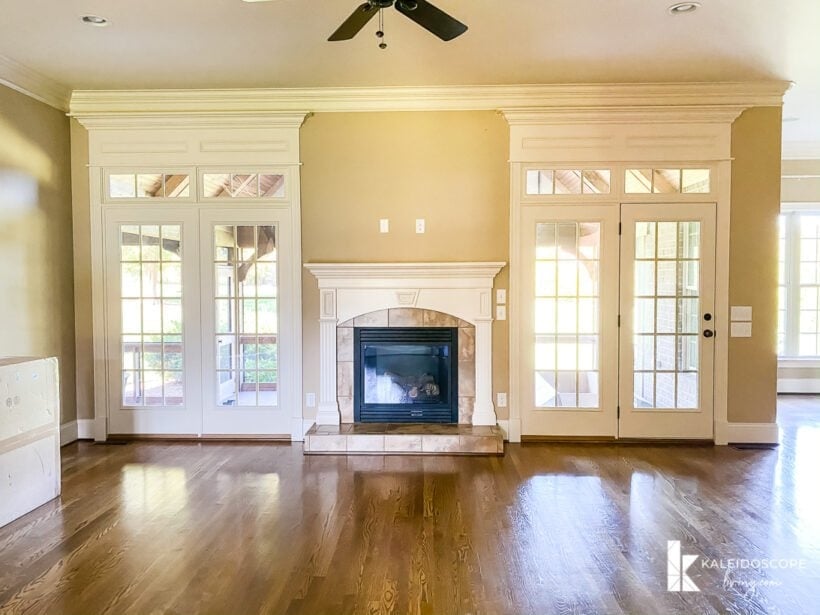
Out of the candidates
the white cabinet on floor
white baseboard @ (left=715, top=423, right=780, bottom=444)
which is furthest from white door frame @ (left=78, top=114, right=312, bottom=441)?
white baseboard @ (left=715, top=423, right=780, bottom=444)

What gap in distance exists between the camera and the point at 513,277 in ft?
13.9

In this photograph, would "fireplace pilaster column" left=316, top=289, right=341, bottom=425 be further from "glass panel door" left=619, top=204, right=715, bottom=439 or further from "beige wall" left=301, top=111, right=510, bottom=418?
"glass panel door" left=619, top=204, right=715, bottom=439

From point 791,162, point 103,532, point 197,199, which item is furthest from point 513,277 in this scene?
point 791,162

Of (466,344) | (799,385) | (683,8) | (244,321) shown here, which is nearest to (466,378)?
(466,344)

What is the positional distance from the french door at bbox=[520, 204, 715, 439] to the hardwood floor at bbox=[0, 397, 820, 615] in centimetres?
37

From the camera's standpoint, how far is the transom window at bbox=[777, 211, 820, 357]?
618 centimetres

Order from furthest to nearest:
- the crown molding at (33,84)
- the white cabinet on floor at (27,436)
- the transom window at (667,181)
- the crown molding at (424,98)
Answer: the transom window at (667,181) < the crown molding at (424,98) < the crown molding at (33,84) < the white cabinet on floor at (27,436)

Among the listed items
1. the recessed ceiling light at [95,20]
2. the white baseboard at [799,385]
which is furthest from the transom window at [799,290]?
the recessed ceiling light at [95,20]

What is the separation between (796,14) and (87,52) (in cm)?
476

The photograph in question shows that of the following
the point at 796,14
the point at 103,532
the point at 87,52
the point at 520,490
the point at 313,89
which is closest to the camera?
the point at 103,532

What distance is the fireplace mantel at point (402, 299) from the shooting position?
4176 millimetres

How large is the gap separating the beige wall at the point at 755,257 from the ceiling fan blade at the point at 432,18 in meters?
3.12

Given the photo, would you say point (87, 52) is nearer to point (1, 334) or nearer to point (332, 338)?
point (1, 334)

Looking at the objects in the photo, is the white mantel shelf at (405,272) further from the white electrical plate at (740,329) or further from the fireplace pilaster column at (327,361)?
the white electrical plate at (740,329)
